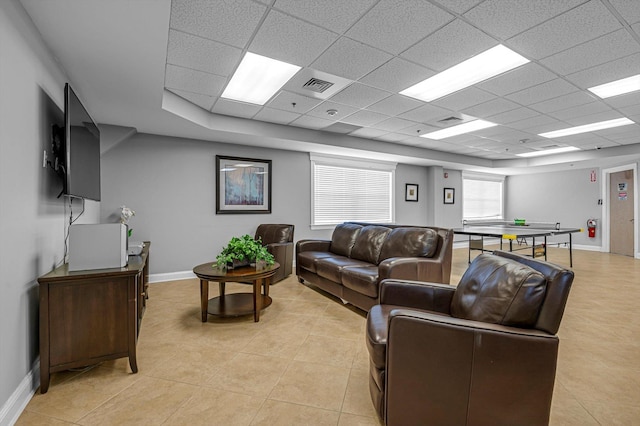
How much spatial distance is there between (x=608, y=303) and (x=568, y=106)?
8.33 ft

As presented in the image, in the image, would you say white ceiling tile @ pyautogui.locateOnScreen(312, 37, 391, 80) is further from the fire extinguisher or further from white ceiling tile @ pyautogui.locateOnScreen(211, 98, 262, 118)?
the fire extinguisher

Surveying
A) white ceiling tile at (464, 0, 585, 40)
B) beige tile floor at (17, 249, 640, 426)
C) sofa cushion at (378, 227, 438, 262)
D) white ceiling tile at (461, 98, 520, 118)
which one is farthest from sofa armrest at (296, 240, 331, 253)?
white ceiling tile at (464, 0, 585, 40)

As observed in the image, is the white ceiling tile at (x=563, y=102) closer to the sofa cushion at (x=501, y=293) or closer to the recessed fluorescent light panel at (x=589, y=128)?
the recessed fluorescent light panel at (x=589, y=128)

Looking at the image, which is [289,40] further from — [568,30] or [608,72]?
[608,72]

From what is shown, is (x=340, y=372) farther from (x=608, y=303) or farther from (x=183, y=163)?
(x=183, y=163)

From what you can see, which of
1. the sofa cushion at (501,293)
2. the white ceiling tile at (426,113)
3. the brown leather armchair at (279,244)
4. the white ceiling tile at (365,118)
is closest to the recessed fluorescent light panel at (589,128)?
the white ceiling tile at (426,113)

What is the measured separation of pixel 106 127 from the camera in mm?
4039

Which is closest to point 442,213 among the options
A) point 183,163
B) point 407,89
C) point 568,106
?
point 568,106

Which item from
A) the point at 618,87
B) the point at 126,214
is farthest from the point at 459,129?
the point at 126,214

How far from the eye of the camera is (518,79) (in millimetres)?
3197

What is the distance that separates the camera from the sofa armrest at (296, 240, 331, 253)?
180 inches

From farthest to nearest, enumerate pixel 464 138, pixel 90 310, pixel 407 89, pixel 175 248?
pixel 464 138 < pixel 175 248 < pixel 407 89 < pixel 90 310

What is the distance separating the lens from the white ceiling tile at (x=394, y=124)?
15.4 ft

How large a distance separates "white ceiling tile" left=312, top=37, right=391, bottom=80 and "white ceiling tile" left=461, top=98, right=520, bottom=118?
6.19 ft
